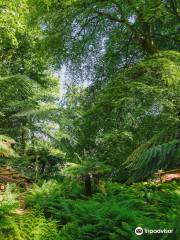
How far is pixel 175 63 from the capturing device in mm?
10234

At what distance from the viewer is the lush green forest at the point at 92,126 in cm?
535

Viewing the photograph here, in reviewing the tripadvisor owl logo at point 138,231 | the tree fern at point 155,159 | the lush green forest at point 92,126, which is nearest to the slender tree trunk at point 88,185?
the lush green forest at point 92,126

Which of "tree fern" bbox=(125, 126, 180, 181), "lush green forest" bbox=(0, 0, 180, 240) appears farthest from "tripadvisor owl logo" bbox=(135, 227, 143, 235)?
"tree fern" bbox=(125, 126, 180, 181)

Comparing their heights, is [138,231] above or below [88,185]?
below

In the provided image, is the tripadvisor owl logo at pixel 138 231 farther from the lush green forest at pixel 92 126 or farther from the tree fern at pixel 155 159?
the tree fern at pixel 155 159

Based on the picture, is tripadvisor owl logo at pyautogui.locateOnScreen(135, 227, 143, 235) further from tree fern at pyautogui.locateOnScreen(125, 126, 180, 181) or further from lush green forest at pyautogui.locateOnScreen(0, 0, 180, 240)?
tree fern at pyautogui.locateOnScreen(125, 126, 180, 181)

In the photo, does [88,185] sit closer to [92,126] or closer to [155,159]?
[92,126]

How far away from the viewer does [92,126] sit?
10.8 m

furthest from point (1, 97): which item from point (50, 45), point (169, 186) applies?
point (169, 186)

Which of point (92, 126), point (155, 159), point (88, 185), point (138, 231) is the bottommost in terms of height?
point (138, 231)

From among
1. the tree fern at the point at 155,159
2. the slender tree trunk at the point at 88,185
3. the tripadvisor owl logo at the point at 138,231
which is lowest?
the tripadvisor owl logo at the point at 138,231

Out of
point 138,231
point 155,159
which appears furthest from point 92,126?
point 155,159

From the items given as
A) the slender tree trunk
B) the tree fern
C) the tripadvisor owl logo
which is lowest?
the tripadvisor owl logo

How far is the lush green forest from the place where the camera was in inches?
211
